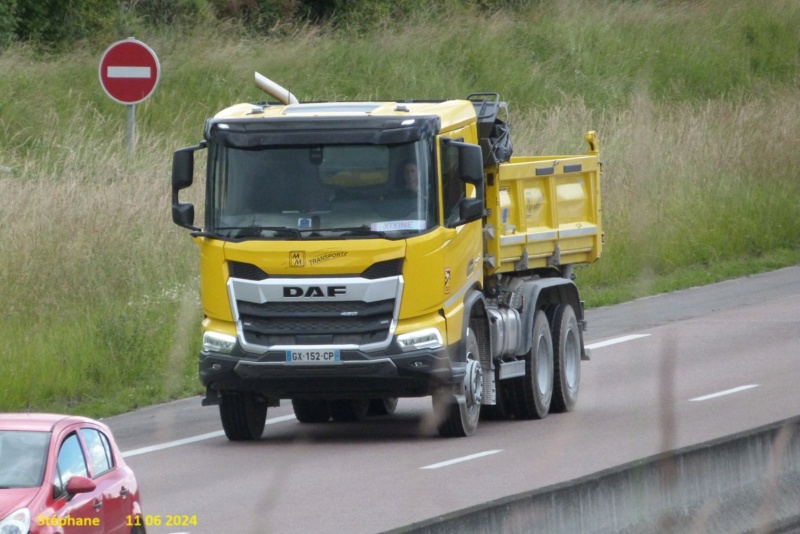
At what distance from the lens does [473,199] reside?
45.3 feet

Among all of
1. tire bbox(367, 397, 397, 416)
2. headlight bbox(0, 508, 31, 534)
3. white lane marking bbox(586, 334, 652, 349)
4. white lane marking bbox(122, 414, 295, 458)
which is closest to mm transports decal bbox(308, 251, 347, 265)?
white lane marking bbox(122, 414, 295, 458)

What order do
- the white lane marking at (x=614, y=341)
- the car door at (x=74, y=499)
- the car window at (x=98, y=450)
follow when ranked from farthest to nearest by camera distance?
the white lane marking at (x=614, y=341)
the car window at (x=98, y=450)
the car door at (x=74, y=499)

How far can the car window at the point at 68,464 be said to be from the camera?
786cm

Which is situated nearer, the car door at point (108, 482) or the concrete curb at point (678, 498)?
the concrete curb at point (678, 498)

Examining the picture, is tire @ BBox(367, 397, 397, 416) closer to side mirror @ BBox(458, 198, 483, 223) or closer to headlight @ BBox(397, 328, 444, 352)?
headlight @ BBox(397, 328, 444, 352)

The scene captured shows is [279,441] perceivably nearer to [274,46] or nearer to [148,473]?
[148,473]

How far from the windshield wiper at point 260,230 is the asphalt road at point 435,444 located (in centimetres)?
178

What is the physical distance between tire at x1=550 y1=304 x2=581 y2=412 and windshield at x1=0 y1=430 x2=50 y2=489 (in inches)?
335

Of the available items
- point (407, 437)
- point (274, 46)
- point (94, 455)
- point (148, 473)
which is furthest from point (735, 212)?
point (94, 455)

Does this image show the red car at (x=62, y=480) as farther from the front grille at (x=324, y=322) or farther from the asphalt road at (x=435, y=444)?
the front grille at (x=324, y=322)

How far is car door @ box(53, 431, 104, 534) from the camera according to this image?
769 cm

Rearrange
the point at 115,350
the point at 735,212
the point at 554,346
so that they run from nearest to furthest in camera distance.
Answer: the point at 554,346
the point at 115,350
the point at 735,212

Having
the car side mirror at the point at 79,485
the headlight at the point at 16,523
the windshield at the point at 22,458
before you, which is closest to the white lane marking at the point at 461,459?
the windshield at the point at 22,458

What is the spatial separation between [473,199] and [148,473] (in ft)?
11.2
